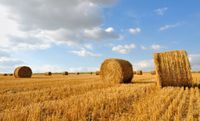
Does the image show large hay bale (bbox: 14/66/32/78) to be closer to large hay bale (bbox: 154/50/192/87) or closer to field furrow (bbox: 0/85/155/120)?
large hay bale (bbox: 154/50/192/87)

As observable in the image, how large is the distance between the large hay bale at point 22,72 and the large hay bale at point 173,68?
17.4 meters

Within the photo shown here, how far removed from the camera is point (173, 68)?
12.2 metres

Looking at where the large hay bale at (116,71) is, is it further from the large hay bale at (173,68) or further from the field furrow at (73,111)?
the field furrow at (73,111)

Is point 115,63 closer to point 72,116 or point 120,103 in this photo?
point 120,103

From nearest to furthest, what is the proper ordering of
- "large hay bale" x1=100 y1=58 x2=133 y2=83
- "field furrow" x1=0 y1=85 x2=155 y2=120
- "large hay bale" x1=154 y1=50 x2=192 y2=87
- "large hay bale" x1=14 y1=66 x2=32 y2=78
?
"field furrow" x1=0 y1=85 x2=155 y2=120, "large hay bale" x1=154 y1=50 x2=192 y2=87, "large hay bale" x1=100 y1=58 x2=133 y2=83, "large hay bale" x1=14 y1=66 x2=32 y2=78

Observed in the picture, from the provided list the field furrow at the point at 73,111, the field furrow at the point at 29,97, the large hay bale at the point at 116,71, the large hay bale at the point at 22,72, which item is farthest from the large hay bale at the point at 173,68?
the large hay bale at the point at 22,72

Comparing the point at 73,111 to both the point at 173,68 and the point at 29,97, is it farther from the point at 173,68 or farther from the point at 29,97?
the point at 173,68

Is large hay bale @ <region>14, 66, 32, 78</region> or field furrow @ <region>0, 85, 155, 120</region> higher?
large hay bale @ <region>14, 66, 32, 78</region>

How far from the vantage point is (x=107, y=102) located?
6840 mm

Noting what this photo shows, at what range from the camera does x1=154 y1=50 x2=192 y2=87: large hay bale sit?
11.9 meters

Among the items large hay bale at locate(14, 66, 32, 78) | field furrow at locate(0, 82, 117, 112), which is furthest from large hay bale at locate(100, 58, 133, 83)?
large hay bale at locate(14, 66, 32, 78)

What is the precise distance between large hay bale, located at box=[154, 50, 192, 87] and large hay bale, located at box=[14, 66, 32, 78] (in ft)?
57.1

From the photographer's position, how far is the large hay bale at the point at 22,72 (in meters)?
26.3

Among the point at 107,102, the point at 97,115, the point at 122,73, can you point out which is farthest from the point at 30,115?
the point at 122,73
